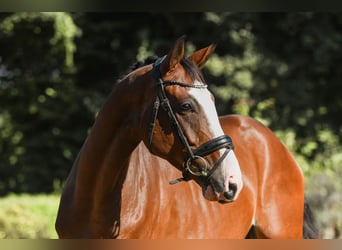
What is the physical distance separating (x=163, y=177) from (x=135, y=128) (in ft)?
1.27

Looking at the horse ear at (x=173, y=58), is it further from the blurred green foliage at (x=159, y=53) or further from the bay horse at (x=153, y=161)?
the blurred green foliage at (x=159, y=53)

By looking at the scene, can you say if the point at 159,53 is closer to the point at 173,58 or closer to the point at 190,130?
the point at 173,58

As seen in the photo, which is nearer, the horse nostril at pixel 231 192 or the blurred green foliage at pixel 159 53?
the horse nostril at pixel 231 192

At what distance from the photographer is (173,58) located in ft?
8.32

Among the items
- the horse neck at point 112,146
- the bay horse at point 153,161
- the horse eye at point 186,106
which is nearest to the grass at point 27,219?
the bay horse at point 153,161

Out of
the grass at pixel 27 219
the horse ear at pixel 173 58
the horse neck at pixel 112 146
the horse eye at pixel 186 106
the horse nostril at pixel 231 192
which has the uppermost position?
the horse ear at pixel 173 58

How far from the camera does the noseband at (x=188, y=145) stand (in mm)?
2402

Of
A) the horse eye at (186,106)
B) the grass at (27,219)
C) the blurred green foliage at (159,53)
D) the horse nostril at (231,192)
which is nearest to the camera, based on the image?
the horse nostril at (231,192)

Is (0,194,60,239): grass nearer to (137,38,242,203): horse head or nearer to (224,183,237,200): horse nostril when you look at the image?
(137,38,242,203): horse head

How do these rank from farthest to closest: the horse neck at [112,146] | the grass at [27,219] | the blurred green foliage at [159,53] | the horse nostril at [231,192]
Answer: the blurred green foliage at [159,53] → the grass at [27,219] → the horse neck at [112,146] → the horse nostril at [231,192]

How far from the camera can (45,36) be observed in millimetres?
9570

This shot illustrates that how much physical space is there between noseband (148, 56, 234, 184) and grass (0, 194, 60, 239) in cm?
579

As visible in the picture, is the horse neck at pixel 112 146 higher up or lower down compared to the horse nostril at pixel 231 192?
higher up
